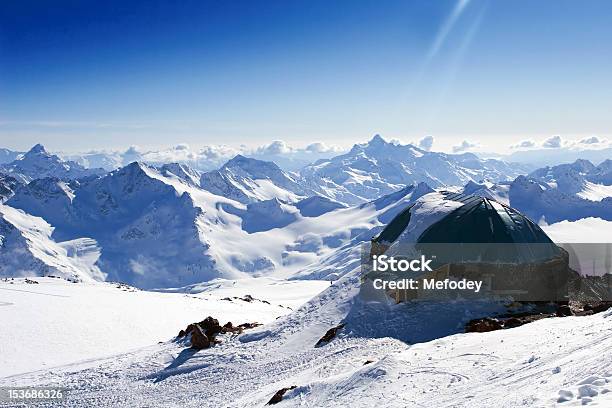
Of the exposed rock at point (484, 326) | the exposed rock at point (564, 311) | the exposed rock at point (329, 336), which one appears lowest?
the exposed rock at point (329, 336)

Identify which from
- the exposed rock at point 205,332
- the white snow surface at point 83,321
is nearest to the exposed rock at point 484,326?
the exposed rock at point 205,332

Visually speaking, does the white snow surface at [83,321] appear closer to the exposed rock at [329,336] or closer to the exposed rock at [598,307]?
the exposed rock at [329,336]

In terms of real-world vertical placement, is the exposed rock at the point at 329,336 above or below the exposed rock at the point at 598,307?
below

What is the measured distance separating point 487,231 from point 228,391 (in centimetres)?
1969

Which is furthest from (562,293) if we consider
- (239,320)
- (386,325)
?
(239,320)

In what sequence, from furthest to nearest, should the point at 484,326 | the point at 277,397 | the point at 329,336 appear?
the point at 329,336, the point at 484,326, the point at 277,397

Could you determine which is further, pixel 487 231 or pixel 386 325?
pixel 487 231

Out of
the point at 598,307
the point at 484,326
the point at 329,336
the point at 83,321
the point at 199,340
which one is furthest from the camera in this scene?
the point at 83,321

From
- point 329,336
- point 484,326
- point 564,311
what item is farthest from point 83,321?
point 564,311

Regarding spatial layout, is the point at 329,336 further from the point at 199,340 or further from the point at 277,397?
the point at 199,340

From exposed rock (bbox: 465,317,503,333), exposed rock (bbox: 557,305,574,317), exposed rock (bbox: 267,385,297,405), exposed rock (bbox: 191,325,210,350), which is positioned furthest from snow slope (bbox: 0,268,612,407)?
exposed rock (bbox: 557,305,574,317)

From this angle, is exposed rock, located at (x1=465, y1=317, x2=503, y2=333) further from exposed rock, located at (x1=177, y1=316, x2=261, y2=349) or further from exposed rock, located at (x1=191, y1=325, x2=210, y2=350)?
exposed rock, located at (x1=191, y1=325, x2=210, y2=350)

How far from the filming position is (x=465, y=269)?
30281 millimetres

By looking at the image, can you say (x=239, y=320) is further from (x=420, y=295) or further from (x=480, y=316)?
(x=480, y=316)
